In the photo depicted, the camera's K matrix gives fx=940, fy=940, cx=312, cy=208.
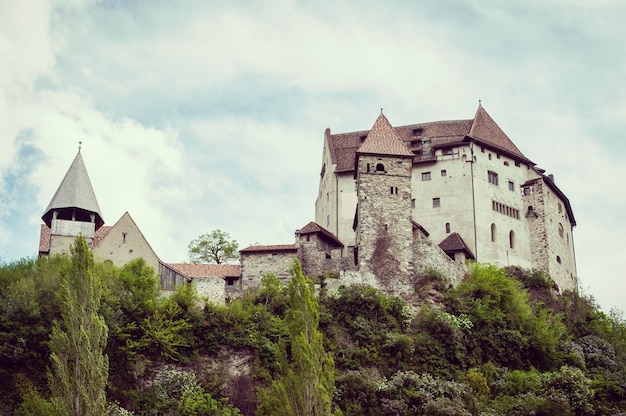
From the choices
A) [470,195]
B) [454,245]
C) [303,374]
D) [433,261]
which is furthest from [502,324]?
[303,374]

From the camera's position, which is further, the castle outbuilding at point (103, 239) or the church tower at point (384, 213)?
the church tower at point (384, 213)

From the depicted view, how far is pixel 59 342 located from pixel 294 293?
10.0 metres

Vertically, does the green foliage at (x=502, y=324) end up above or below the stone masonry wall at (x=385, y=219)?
below

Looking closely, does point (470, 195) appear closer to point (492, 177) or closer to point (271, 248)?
point (492, 177)

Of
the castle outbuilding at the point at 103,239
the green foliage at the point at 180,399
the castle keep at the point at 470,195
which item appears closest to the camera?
the green foliage at the point at 180,399

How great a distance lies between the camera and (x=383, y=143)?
194 feet

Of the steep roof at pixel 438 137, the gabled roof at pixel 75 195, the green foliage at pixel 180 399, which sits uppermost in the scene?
the steep roof at pixel 438 137

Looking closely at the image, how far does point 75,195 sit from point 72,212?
111 cm

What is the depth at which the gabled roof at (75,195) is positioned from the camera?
56.5 m

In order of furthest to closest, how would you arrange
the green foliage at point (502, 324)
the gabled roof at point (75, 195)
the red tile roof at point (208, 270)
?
the red tile roof at point (208, 270) → the gabled roof at point (75, 195) → the green foliage at point (502, 324)

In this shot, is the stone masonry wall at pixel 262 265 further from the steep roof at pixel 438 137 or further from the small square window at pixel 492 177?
the small square window at pixel 492 177

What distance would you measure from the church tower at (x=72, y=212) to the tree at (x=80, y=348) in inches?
586

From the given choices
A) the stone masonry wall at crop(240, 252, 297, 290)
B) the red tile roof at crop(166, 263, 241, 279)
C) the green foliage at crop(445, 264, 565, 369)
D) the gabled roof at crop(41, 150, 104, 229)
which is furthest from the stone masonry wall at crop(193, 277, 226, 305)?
the green foliage at crop(445, 264, 565, 369)

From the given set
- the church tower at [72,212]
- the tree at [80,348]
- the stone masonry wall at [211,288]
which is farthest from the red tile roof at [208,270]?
the tree at [80,348]
